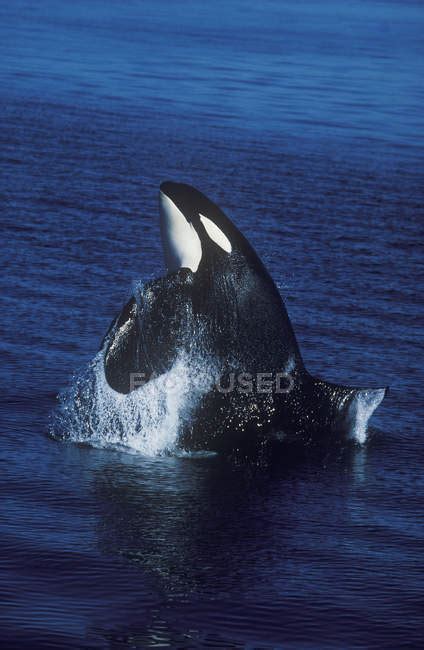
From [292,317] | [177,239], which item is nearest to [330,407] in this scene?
[177,239]

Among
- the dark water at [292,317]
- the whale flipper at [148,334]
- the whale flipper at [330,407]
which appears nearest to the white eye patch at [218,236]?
the whale flipper at [148,334]

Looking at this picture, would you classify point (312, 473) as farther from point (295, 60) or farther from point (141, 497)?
point (295, 60)

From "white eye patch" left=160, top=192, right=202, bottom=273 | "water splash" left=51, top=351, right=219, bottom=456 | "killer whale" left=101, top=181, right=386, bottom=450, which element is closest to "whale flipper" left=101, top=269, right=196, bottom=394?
"killer whale" left=101, top=181, right=386, bottom=450

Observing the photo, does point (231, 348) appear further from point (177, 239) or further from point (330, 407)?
point (177, 239)

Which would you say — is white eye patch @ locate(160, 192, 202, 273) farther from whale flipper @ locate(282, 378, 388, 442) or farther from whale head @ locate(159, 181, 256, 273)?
whale flipper @ locate(282, 378, 388, 442)

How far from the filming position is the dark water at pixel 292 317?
31.3ft

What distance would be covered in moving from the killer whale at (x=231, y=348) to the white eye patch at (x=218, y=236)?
1 cm

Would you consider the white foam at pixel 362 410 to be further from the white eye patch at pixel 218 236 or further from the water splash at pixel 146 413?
the white eye patch at pixel 218 236

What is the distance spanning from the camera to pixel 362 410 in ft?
43.8

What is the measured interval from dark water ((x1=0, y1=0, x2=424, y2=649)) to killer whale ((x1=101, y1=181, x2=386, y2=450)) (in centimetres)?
50

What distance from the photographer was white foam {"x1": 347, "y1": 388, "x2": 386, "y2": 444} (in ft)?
43.2

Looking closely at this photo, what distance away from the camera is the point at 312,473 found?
12.7 meters

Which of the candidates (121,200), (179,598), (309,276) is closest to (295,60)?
(121,200)

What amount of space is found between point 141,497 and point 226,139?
23.3 m
